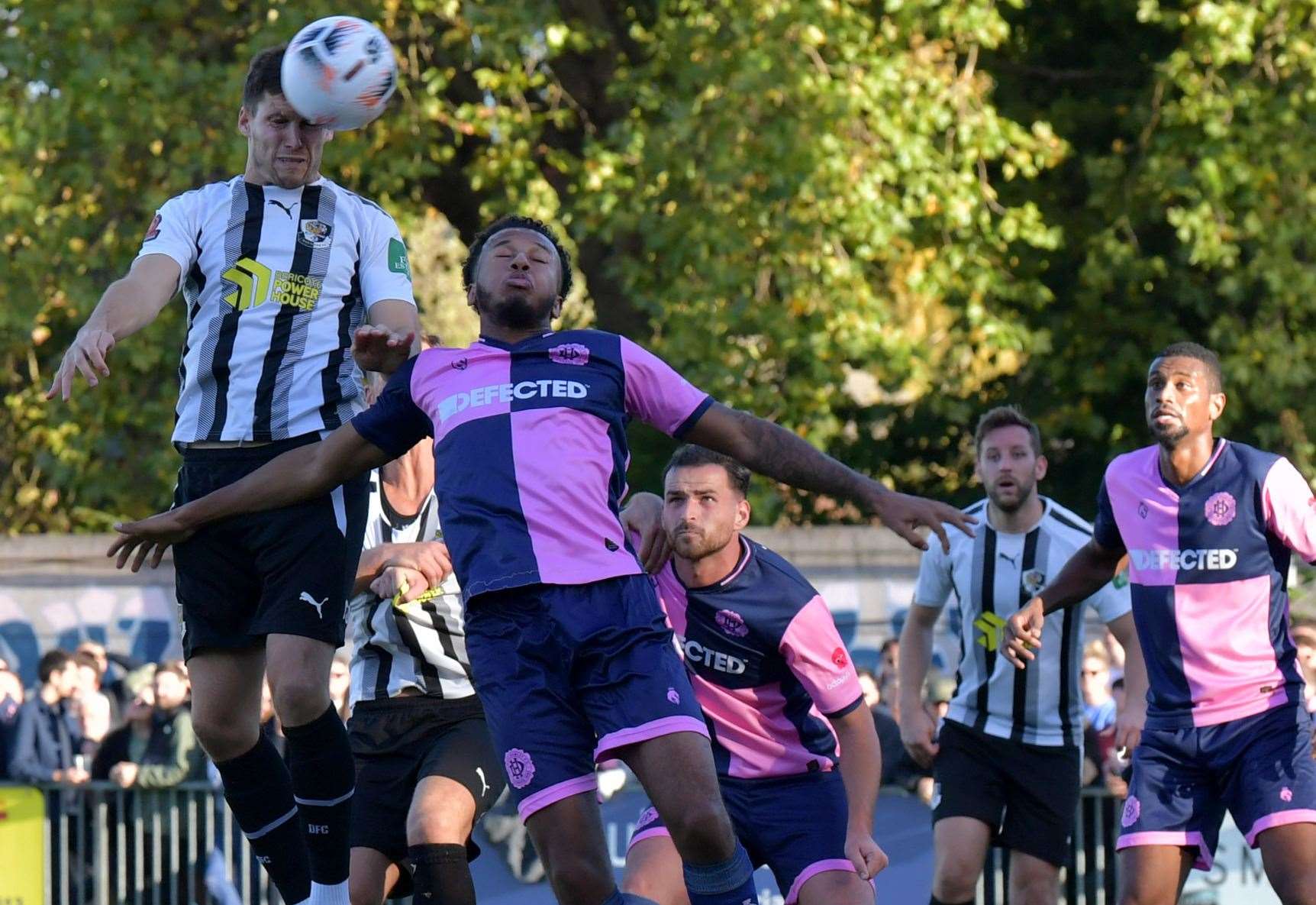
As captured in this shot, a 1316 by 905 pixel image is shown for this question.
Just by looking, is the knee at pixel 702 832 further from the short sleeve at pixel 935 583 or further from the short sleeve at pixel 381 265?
the short sleeve at pixel 935 583

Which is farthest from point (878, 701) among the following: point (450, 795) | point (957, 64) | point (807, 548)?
point (957, 64)

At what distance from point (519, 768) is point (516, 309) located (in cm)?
129

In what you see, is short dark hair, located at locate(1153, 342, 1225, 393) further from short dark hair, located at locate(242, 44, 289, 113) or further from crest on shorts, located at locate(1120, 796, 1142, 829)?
short dark hair, located at locate(242, 44, 289, 113)

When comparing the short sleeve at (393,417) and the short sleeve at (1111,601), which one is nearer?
the short sleeve at (393,417)

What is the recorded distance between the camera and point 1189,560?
770cm

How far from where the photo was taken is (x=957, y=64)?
16.8m

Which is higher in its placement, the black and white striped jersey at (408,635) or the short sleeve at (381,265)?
the short sleeve at (381,265)

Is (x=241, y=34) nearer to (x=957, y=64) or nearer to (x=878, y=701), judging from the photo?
(x=957, y=64)

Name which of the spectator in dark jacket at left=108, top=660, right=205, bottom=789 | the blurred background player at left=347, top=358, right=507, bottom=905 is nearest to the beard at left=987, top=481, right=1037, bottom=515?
the blurred background player at left=347, top=358, right=507, bottom=905

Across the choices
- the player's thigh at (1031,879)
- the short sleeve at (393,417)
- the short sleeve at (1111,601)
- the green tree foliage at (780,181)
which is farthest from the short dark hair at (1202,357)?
the green tree foliage at (780,181)

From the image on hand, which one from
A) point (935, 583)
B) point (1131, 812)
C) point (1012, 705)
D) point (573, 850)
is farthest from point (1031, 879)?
point (573, 850)

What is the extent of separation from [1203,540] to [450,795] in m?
3.08

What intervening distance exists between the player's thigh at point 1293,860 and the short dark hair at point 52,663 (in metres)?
7.25

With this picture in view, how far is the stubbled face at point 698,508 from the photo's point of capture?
6773mm
